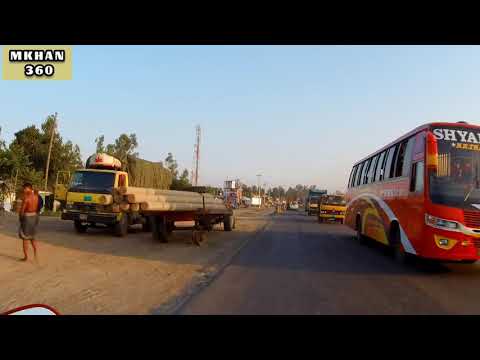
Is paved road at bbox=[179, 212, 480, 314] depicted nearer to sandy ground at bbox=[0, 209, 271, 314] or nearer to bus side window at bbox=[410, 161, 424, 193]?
sandy ground at bbox=[0, 209, 271, 314]

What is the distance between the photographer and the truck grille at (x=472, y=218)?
319 inches

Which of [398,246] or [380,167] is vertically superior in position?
[380,167]

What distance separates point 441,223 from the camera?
27.0 ft

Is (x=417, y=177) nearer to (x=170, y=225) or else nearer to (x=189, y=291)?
(x=189, y=291)

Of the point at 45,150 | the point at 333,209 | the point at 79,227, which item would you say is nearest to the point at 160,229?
the point at 79,227

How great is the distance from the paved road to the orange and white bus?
2.14 ft

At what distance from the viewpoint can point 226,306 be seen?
225 inches

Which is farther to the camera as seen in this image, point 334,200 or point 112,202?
point 334,200

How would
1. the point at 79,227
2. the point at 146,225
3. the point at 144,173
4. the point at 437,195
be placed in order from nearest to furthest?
the point at 437,195, the point at 79,227, the point at 144,173, the point at 146,225

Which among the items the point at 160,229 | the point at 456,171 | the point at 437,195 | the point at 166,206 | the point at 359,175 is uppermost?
the point at 359,175

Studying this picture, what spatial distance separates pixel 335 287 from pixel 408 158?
16.0ft

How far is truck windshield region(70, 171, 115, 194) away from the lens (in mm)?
14406

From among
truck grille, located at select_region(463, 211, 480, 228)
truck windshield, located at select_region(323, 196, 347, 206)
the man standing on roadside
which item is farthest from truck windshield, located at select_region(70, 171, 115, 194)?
truck windshield, located at select_region(323, 196, 347, 206)
